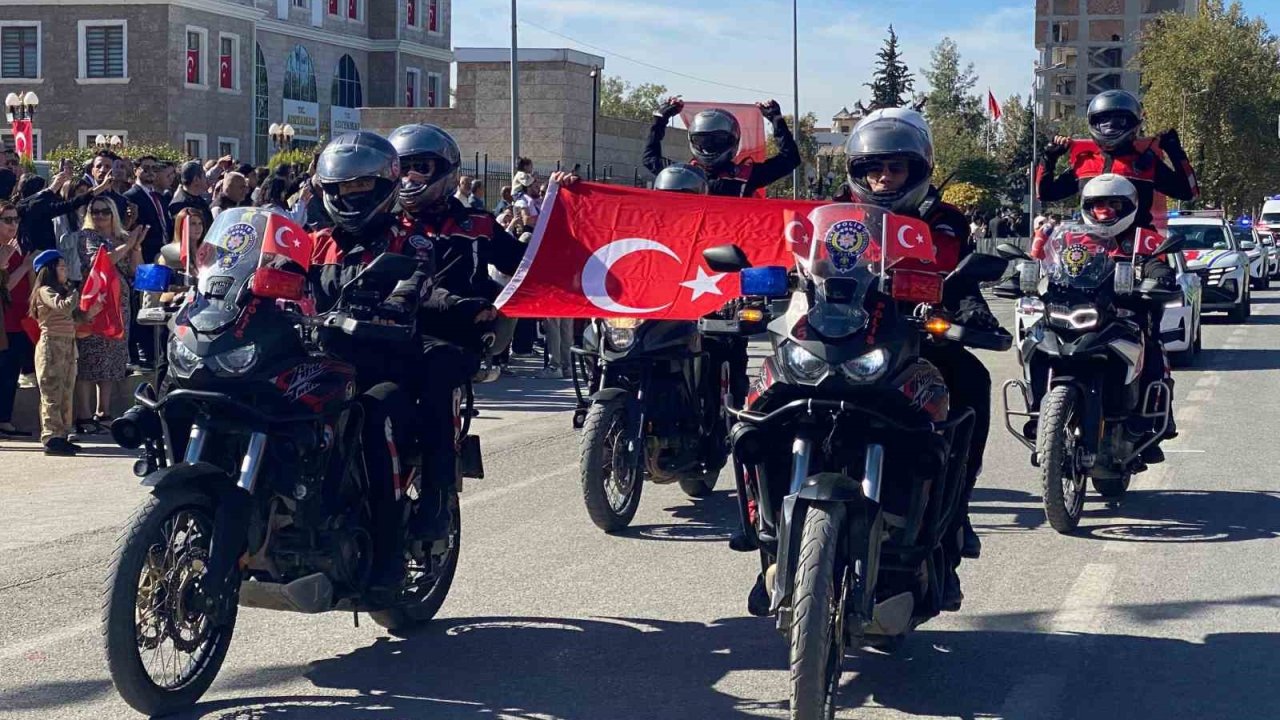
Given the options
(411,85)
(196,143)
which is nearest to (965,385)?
(196,143)

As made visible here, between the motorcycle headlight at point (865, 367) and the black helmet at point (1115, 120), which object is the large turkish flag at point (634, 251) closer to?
the motorcycle headlight at point (865, 367)

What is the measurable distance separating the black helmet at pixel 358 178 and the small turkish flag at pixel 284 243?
1.62ft

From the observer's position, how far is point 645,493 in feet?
34.2

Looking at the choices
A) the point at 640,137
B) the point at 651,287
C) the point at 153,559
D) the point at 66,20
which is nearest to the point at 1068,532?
the point at 651,287

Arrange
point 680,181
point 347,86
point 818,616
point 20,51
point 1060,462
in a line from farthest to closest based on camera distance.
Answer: point 347,86, point 20,51, point 680,181, point 1060,462, point 818,616

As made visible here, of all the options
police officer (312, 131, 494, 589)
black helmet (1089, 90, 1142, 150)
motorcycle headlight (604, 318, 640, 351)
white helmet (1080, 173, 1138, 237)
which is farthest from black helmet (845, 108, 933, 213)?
black helmet (1089, 90, 1142, 150)

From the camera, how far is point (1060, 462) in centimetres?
877

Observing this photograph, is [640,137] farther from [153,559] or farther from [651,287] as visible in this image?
[153,559]

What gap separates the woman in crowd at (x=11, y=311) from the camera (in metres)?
12.4

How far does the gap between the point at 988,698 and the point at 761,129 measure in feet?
25.3

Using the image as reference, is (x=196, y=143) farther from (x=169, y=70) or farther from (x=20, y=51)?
(x=20, y=51)

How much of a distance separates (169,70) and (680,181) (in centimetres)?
5116

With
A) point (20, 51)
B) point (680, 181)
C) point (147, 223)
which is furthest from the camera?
point (20, 51)

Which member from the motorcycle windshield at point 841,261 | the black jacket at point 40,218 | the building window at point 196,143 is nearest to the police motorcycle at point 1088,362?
the motorcycle windshield at point 841,261
